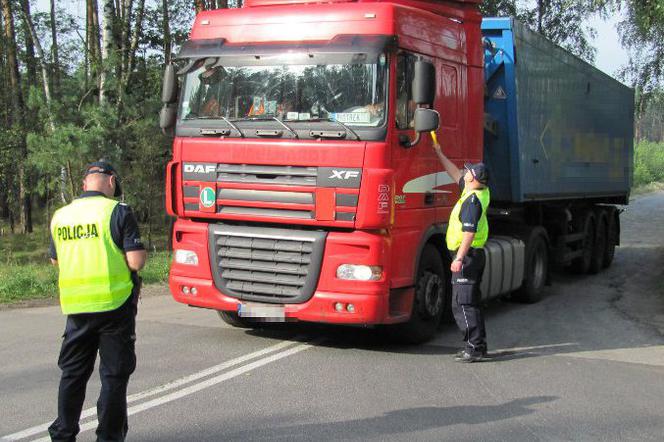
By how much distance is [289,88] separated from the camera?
695cm

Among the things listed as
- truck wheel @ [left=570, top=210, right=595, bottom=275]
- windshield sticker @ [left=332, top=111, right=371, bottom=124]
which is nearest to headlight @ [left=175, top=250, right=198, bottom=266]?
windshield sticker @ [left=332, top=111, right=371, bottom=124]

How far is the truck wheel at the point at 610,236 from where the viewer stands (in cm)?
1497

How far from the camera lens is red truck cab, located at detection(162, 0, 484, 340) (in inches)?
262

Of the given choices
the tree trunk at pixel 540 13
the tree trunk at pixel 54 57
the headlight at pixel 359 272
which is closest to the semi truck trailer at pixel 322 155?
the headlight at pixel 359 272

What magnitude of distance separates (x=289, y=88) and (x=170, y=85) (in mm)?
1329

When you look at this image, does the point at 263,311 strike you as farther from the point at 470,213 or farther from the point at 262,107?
the point at 470,213

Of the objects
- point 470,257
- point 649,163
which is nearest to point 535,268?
point 470,257

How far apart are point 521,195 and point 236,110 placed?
4.31 m

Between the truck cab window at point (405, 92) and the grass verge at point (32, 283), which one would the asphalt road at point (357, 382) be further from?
the truck cab window at point (405, 92)

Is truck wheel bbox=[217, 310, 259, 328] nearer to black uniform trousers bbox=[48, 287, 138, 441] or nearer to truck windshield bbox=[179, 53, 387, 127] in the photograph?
truck windshield bbox=[179, 53, 387, 127]

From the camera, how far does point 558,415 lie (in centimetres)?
538

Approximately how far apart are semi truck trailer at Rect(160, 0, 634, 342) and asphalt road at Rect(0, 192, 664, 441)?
1.49ft

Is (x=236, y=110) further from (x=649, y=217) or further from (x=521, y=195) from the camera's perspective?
(x=649, y=217)

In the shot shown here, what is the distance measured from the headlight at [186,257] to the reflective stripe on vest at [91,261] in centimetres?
297
